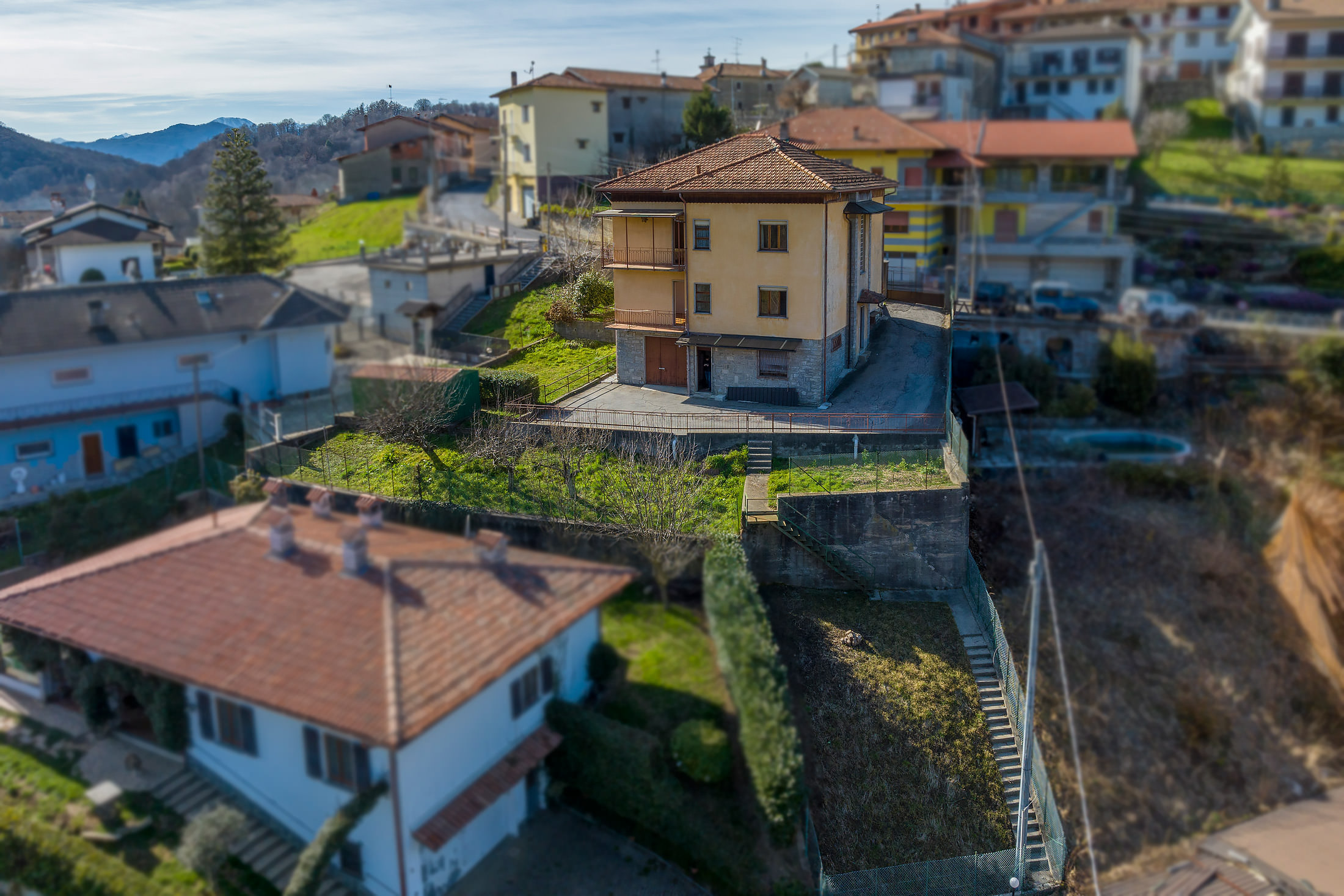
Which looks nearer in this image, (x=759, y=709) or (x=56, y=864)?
(x=56, y=864)

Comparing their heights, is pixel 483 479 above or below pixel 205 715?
above

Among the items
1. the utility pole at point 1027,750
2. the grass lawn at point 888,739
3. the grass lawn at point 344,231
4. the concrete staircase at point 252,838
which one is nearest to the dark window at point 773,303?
the grass lawn at point 888,739

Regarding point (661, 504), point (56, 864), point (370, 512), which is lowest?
point (56, 864)

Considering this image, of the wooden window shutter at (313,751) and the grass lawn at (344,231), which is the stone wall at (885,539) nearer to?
the grass lawn at (344,231)

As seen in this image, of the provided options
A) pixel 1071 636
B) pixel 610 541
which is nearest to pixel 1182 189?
pixel 1071 636

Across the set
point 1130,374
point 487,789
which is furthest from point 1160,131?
point 487,789

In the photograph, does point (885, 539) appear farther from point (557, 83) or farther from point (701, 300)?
point (557, 83)

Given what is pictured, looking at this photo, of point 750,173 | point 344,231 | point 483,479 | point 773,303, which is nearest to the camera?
point 344,231

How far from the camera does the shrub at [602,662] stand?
998cm

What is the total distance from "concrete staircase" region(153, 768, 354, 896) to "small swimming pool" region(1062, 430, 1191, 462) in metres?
23.3

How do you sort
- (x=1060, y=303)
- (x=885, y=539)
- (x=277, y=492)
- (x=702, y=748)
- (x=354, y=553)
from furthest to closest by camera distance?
(x=1060, y=303) < (x=885, y=539) < (x=277, y=492) < (x=702, y=748) < (x=354, y=553)

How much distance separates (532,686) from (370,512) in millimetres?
2467

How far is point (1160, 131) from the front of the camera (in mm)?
34281

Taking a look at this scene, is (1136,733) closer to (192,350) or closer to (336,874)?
(336,874)
